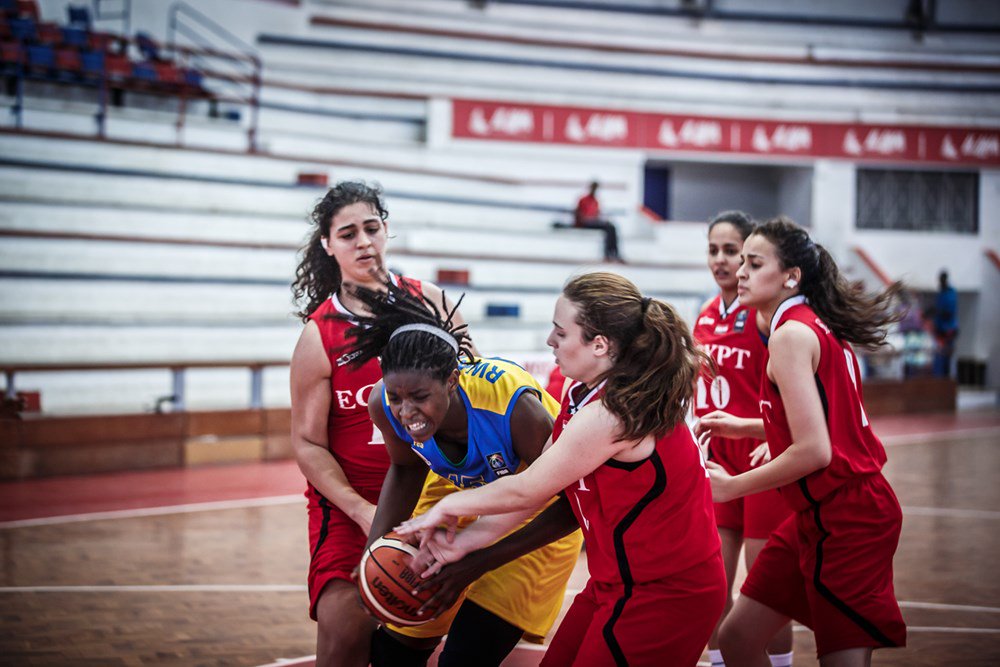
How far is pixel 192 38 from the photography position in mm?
14211

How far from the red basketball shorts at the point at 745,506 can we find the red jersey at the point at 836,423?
64 centimetres

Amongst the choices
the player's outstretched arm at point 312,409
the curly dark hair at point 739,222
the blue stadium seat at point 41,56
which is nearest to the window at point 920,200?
the blue stadium seat at point 41,56

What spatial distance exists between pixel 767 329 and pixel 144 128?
972 cm

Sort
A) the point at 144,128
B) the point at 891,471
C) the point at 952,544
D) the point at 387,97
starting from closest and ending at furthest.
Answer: the point at 952,544, the point at 891,471, the point at 144,128, the point at 387,97

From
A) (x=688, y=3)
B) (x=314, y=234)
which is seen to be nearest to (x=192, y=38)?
(x=688, y=3)

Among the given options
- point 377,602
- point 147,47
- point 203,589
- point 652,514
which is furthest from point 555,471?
point 147,47

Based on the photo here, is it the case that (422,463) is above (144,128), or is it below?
below

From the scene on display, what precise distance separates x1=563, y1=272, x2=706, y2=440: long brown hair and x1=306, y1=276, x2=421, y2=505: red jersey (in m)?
0.81

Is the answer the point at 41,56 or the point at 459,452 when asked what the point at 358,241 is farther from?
the point at 41,56

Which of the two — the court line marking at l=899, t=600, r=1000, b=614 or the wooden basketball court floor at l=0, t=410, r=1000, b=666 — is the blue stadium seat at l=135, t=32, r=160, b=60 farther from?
the court line marking at l=899, t=600, r=1000, b=614

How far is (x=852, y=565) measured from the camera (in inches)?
112

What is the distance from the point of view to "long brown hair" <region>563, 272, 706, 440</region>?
2.49 m

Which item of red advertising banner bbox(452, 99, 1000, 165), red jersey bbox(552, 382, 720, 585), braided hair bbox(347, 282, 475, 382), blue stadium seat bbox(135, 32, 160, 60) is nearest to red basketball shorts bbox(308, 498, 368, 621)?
braided hair bbox(347, 282, 475, 382)

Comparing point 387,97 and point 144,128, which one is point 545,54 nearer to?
point 387,97
